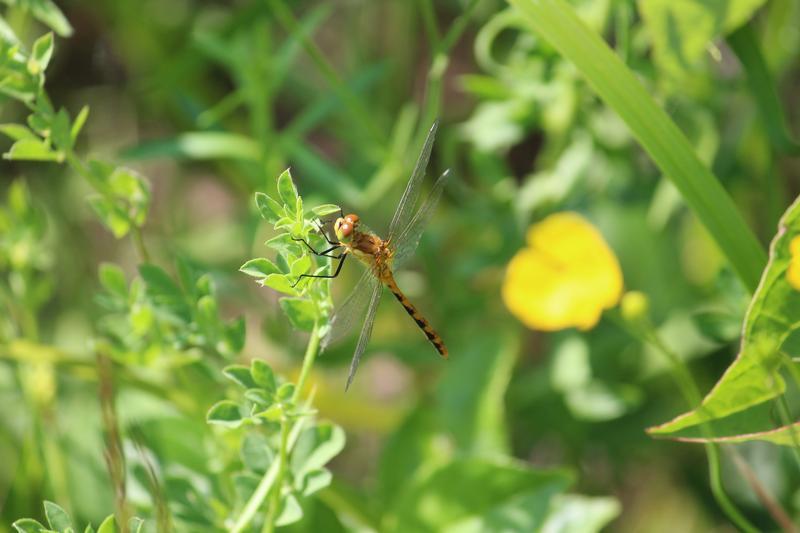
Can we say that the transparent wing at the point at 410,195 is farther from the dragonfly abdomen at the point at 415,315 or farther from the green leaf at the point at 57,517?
the green leaf at the point at 57,517

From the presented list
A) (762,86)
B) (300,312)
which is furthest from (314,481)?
(762,86)

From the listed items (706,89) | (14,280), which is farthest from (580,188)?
(14,280)

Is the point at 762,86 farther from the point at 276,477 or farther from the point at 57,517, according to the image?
the point at 57,517

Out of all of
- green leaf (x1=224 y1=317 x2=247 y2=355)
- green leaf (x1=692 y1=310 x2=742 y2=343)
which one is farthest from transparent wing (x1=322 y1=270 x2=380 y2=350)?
green leaf (x1=692 y1=310 x2=742 y2=343)

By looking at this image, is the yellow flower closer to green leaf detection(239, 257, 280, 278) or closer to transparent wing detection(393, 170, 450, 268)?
transparent wing detection(393, 170, 450, 268)

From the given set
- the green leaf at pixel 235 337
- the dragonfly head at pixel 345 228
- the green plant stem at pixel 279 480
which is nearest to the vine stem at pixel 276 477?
the green plant stem at pixel 279 480

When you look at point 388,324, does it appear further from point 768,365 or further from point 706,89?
point 768,365
